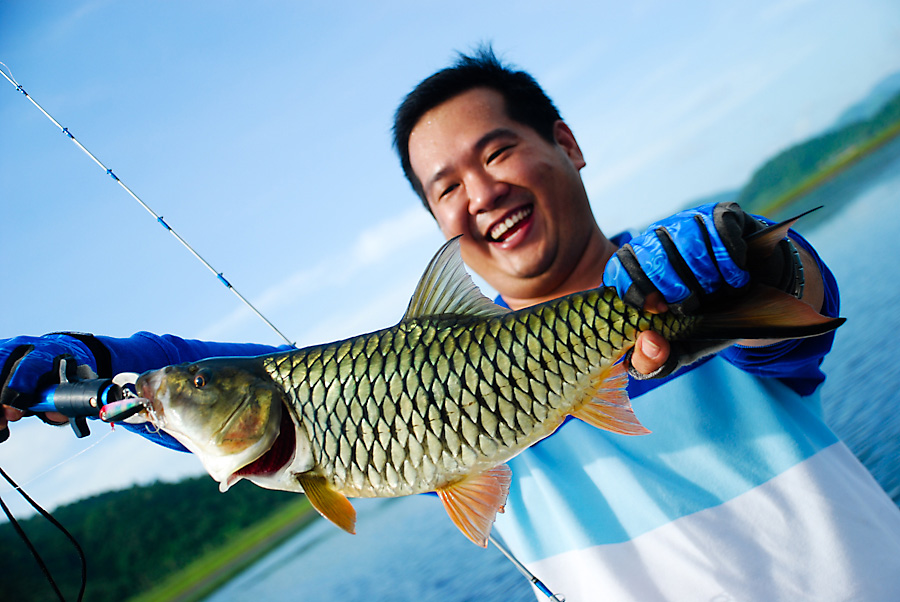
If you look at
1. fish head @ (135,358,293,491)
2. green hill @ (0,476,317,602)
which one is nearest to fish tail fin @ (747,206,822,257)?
fish head @ (135,358,293,491)

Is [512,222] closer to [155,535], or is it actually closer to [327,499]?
[327,499]

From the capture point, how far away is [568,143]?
291 centimetres

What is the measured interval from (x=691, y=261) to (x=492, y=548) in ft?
25.5

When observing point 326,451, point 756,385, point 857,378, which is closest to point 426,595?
point 857,378

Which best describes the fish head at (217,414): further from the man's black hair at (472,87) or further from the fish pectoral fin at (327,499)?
the man's black hair at (472,87)

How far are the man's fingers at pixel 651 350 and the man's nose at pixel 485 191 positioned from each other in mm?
1151

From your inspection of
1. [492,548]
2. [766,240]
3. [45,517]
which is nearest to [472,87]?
[766,240]

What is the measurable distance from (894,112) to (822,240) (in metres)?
81.9

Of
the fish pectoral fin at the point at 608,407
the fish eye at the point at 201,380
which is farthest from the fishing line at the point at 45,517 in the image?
the fish pectoral fin at the point at 608,407

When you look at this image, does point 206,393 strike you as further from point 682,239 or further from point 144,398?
point 682,239

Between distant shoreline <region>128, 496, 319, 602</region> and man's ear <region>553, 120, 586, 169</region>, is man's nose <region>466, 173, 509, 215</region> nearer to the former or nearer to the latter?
man's ear <region>553, 120, 586, 169</region>

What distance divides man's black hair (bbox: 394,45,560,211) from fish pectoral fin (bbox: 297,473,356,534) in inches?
67.1

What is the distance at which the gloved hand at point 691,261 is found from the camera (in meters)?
1.32

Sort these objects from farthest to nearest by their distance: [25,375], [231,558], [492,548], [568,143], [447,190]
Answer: [231,558] < [492,548] < [568,143] < [447,190] < [25,375]
